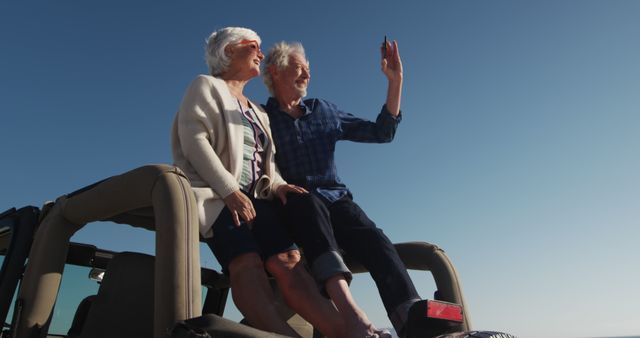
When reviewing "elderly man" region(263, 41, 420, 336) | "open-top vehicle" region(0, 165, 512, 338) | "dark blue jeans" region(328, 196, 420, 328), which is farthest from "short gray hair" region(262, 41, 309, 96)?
"open-top vehicle" region(0, 165, 512, 338)

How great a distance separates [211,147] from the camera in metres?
2.37

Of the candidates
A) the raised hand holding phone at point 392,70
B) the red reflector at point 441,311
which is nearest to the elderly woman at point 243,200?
the red reflector at point 441,311

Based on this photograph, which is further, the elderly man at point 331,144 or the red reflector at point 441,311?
the elderly man at point 331,144

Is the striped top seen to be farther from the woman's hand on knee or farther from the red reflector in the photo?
the red reflector

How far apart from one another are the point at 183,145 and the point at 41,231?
66cm

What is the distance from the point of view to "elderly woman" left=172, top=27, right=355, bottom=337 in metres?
2.15

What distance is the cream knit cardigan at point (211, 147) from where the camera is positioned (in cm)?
226

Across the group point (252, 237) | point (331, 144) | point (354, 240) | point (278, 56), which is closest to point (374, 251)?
point (354, 240)

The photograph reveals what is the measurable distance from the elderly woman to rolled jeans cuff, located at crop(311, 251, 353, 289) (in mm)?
86

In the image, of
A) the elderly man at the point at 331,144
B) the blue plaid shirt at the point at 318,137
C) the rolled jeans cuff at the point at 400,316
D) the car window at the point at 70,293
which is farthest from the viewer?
the blue plaid shirt at the point at 318,137

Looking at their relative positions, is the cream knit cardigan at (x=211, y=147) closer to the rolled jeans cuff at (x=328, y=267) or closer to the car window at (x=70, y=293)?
the rolled jeans cuff at (x=328, y=267)

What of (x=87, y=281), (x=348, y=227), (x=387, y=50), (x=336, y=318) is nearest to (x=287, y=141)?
(x=348, y=227)

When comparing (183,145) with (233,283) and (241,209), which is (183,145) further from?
(233,283)

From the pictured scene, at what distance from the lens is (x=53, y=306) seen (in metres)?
2.04
